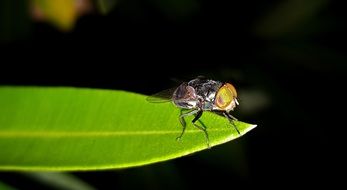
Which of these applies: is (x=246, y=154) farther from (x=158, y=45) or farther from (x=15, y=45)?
(x=15, y=45)

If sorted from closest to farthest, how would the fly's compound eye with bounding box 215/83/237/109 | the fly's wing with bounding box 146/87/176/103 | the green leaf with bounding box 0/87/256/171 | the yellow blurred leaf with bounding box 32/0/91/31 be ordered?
the green leaf with bounding box 0/87/256/171, the fly's wing with bounding box 146/87/176/103, the fly's compound eye with bounding box 215/83/237/109, the yellow blurred leaf with bounding box 32/0/91/31

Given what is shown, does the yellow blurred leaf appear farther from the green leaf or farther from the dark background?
the green leaf

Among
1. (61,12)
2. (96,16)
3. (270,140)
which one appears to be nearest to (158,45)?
(96,16)

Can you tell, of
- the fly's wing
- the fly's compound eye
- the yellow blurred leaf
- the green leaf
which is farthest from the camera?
the yellow blurred leaf

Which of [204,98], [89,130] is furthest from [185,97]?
[89,130]

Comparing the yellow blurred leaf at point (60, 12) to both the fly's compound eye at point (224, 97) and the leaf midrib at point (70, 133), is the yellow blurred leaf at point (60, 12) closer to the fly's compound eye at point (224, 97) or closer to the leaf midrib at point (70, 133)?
the leaf midrib at point (70, 133)

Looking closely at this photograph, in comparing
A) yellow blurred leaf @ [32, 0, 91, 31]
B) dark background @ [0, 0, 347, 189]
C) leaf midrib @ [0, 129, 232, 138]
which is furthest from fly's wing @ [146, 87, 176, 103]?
yellow blurred leaf @ [32, 0, 91, 31]

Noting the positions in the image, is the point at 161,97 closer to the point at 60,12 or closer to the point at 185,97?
the point at 185,97
